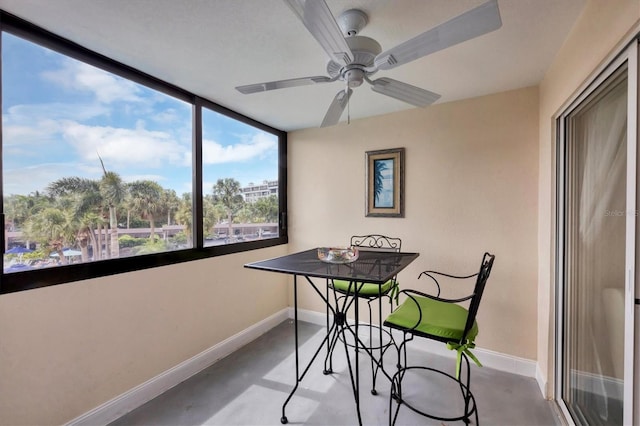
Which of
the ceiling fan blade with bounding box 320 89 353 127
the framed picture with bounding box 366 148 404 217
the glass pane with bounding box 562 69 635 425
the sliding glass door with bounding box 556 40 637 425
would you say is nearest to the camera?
the sliding glass door with bounding box 556 40 637 425

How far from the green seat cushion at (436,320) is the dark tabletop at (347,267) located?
11.8 inches

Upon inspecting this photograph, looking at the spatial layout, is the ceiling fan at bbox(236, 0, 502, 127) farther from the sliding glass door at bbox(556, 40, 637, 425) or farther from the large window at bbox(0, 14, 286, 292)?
the large window at bbox(0, 14, 286, 292)

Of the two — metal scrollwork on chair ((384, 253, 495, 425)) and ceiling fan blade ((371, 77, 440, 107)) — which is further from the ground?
ceiling fan blade ((371, 77, 440, 107))

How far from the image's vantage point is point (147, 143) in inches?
83.4

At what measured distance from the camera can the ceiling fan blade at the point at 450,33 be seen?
941 millimetres

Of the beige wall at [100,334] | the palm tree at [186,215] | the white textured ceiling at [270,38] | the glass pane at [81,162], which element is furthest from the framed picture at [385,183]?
the glass pane at [81,162]

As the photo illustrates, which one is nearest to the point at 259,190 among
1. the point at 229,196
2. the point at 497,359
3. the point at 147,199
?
Result: the point at 229,196

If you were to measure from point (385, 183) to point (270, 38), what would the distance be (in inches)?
68.7

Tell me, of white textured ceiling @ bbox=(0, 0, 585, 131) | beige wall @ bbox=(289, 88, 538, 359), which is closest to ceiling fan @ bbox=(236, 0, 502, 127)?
white textured ceiling @ bbox=(0, 0, 585, 131)

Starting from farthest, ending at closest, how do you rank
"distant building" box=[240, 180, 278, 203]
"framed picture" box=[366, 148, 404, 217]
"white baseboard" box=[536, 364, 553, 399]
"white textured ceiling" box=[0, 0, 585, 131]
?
"distant building" box=[240, 180, 278, 203], "framed picture" box=[366, 148, 404, 217], "white baseboard" box=[536, 364, 553, 399], "white textured ceiling" box=[0, 0, 585, 131]

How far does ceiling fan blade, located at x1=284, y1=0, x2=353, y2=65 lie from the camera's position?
0.94m

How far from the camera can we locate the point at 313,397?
6.75ft

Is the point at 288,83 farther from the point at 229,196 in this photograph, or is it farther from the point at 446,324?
the point at 229,196

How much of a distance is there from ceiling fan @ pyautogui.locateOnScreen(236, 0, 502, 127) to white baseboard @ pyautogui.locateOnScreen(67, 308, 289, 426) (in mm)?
2105
